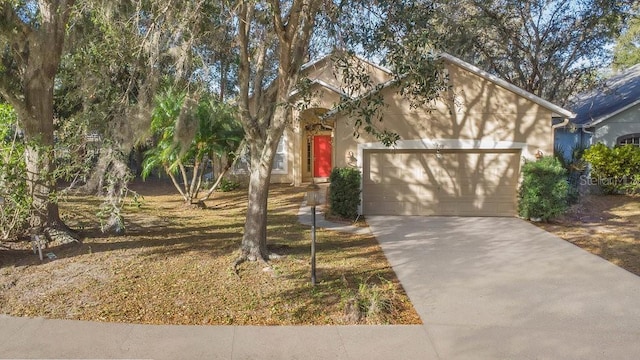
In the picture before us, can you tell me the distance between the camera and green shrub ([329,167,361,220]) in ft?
41.0

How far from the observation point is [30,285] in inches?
259

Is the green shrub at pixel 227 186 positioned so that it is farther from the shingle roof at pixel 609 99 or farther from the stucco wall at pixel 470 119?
the shingle roof at pixel 609 99

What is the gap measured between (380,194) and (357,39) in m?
6.39

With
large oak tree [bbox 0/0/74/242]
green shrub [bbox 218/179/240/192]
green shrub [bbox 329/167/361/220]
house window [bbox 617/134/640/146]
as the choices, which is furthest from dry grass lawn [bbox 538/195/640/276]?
green shrub [bbox 218/179/240/192]

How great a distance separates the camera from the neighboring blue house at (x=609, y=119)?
60.7 feet

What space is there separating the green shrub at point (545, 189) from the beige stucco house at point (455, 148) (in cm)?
82

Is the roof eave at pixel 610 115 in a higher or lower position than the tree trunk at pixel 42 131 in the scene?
higher

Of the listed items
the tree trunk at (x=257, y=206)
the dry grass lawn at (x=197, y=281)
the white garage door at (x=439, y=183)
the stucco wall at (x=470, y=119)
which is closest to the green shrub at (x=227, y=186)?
the stucco wall at (x=470, y=119)

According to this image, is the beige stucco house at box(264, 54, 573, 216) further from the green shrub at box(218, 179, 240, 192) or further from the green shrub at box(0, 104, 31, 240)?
the green shrub at box(0, 104, 31, 240)

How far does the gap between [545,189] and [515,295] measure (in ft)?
21.5

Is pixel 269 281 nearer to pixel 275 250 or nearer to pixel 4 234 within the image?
pixel 275 250

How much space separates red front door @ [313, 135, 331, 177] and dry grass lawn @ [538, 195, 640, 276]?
34.8ft

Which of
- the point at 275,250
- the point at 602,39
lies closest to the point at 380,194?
the point at 275,250

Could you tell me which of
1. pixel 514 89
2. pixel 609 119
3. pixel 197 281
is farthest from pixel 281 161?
pixel 197 281
